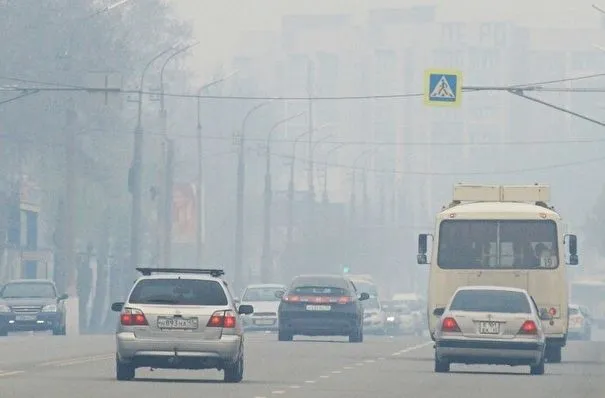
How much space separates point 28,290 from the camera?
61.4 metres

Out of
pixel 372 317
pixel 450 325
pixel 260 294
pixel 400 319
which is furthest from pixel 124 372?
pixel 400 319

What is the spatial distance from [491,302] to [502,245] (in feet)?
18.9

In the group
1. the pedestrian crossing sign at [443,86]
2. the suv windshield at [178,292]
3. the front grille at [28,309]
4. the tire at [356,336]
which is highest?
the pedestrian crossing sign at [443,86]

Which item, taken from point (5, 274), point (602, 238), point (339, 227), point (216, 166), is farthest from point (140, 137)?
point (216, 166)

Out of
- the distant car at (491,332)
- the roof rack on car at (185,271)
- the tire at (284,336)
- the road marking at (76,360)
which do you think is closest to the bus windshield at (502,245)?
the distant car at (491,332)

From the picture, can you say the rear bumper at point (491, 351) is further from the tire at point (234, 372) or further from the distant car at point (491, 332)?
the tire at point (234, 372)

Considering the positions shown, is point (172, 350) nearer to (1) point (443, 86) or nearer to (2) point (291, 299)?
(2) point (291, 299)

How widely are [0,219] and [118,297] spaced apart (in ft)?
20.8

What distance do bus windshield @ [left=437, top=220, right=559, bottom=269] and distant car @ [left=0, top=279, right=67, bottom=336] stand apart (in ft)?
65.8

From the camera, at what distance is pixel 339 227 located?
135 metres

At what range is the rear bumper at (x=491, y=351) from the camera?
35812mm

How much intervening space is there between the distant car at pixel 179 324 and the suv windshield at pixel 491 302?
6.11 metres

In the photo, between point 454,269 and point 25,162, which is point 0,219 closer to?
point 25,162

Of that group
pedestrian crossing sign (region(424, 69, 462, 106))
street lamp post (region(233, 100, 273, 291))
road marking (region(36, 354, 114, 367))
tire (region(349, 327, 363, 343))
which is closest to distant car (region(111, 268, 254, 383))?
road marking (region(36, 354, 114, 367))
